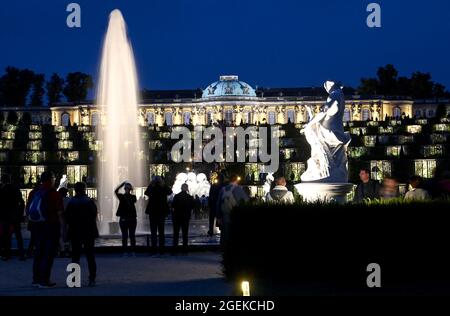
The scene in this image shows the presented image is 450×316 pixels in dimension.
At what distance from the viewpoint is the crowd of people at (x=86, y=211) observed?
1580 centimetres

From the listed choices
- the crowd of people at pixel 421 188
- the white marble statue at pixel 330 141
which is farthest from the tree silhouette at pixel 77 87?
the crowd of people at pixel 421 188

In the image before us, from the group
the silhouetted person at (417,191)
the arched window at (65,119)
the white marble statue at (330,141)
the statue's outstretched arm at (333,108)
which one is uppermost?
the arched window at (65,119)

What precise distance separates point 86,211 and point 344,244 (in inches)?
169

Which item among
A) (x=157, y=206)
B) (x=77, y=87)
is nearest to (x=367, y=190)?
(x=157, y=206)

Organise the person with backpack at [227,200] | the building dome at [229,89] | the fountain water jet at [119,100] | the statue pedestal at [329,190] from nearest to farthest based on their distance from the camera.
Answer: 1. the person with backpack at [227,200]
2. the statue pedestal at [329,190]
3. the fountain water jet at [119,100]
4. the building dome at [229,89]

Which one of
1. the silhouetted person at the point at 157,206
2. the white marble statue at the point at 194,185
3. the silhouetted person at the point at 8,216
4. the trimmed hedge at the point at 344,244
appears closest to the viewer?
the trimmed hedge at the point at 344,244

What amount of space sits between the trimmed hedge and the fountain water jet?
742 inches

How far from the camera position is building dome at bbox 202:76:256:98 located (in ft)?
555

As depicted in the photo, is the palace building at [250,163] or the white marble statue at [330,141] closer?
the white marble statue at [330,141]

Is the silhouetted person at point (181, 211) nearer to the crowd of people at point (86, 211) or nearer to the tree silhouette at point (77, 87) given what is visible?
the crowd of people at point (86, 211)

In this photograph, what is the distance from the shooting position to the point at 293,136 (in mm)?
92625

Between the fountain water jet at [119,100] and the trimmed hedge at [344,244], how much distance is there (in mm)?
18840

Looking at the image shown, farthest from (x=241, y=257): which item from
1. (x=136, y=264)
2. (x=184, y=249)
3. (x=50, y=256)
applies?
(x=184, y=249)

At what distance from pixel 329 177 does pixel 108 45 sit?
13626 millimetres
